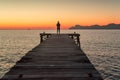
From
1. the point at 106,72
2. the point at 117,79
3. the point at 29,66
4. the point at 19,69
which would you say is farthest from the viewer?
the point at 106,72

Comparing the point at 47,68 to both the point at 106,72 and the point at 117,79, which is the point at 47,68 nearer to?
the point at 117,79

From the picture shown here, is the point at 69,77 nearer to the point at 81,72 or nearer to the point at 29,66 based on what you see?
the point at 81,72

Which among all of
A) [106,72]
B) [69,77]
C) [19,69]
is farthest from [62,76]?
[106,72]

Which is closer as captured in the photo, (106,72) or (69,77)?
(69,77)

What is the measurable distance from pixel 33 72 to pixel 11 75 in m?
0.90

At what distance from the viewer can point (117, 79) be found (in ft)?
67.0

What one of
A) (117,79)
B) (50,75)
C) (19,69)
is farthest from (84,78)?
(117,79)

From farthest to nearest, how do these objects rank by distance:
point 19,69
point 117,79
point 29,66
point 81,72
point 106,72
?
point 106,72, point 117,79, point 29,66, point 19,69, point 81,72

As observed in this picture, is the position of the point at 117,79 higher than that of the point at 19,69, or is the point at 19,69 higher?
the point at 19,69

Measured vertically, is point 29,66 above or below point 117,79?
above

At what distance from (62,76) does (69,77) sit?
232 millimetres

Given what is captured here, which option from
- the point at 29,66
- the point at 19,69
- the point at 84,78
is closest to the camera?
the point at 84,78

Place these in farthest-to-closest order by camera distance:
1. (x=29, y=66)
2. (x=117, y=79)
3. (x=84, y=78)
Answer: (x=117, y=79) → (x=29, y=66) → (x=84, y=78)

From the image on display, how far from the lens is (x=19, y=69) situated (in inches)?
324
